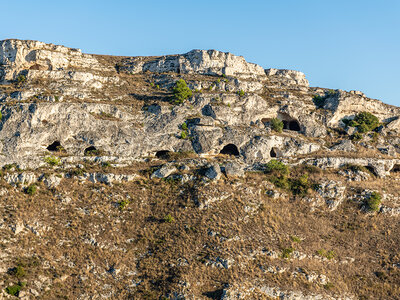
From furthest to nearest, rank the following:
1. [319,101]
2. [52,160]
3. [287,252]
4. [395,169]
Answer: [319,101] → [395,169] → [52,160] → [287,252]

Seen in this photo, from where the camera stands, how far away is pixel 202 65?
65000 mm

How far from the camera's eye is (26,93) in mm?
49250

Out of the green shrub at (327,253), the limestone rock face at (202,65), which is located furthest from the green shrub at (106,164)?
the limestone rock face at (202,65)

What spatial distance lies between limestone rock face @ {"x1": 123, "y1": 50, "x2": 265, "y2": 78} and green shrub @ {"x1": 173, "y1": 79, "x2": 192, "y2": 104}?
34.2 ft

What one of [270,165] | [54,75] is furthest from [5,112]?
[270,165]

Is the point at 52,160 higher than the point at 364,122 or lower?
lower

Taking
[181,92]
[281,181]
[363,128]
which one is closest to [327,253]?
[281,181]

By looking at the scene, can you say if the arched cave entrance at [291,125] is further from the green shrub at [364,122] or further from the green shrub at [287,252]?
the green shrub at [287,252]

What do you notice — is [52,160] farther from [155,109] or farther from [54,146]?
[155,109]

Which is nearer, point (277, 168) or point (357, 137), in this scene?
point (277, 168)

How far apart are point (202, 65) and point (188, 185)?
31967 mm

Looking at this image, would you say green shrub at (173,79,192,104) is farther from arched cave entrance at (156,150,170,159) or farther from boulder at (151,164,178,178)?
boulder at (151,164,178,178)

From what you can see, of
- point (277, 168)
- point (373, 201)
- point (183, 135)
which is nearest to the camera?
point (373, 201)

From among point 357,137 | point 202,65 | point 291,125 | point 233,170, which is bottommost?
point 233,170
